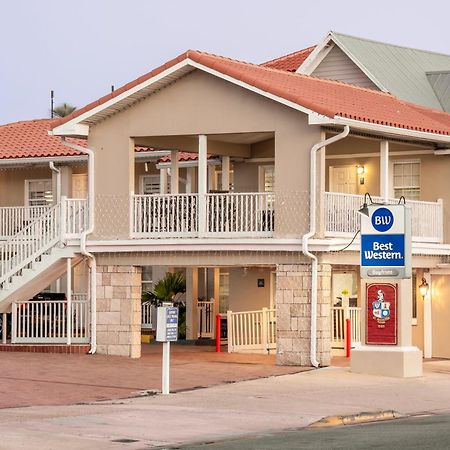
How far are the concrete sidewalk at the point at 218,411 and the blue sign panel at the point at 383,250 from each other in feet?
7.23

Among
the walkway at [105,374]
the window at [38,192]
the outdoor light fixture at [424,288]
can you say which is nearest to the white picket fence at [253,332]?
the walkway at [105,374]

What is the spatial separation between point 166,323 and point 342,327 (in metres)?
9.72

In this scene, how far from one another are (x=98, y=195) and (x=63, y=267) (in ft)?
7.03

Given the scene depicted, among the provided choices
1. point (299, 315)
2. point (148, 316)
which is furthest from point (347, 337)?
point (148, 316)

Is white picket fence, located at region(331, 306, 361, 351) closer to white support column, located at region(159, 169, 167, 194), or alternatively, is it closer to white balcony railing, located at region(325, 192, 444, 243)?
white balcony railing, located at region(325, 192, 444, 243)

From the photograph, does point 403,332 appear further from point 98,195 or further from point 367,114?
point 98,195

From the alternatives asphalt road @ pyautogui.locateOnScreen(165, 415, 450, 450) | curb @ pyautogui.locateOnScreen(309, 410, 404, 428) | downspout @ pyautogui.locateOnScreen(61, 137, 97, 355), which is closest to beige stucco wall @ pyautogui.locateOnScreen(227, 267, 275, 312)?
downspout @ pyautogui.locateOnScreen(61, 137, 97, 355)

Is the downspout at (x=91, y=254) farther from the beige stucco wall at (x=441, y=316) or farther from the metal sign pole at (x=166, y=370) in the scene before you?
the beige stucco wall at (x=441, y=316)

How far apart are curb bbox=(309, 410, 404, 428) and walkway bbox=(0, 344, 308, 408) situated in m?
4.14

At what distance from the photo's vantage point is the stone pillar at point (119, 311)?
2916 centimetres

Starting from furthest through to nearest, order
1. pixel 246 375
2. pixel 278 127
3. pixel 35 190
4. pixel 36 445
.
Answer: pixel 35 190
pixel 278 127
pixel 246 375
pixel 36 445

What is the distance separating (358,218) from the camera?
1156 inches

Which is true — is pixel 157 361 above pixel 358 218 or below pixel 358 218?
below

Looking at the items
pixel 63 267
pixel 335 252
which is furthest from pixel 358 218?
pixel 63 267
